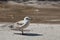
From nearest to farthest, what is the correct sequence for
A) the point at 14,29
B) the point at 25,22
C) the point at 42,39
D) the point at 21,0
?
the point at 42,39
the point at 25,22
the point at 14,29
the point at 21,0

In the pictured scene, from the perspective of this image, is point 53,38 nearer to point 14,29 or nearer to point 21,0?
point 14,29

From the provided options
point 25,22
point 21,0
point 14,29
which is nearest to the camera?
point 25,22

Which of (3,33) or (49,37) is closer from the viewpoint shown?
(49,37)

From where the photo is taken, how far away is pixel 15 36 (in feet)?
33.0

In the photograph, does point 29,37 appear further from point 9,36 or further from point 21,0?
point 21,0

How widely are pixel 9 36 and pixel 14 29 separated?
3.06ft

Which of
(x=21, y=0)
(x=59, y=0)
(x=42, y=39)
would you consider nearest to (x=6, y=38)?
(x=42, y=39)

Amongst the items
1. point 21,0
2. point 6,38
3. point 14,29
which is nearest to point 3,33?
point 14,29

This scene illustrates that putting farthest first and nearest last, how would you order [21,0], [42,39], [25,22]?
1. [21,0]
2. [25,22]
3. [42,39]

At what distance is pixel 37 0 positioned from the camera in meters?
42.7

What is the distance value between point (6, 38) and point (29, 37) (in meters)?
0.80

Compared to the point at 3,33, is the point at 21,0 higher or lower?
lower

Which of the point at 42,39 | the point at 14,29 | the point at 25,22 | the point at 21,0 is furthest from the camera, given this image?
the point at 21,0

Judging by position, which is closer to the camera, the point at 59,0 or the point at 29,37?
the point at 29,37
